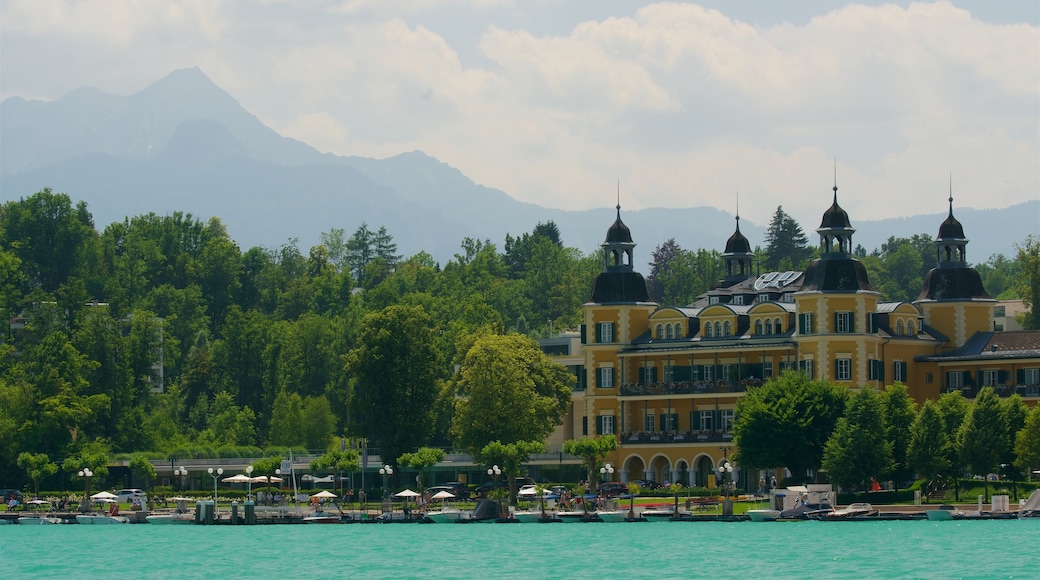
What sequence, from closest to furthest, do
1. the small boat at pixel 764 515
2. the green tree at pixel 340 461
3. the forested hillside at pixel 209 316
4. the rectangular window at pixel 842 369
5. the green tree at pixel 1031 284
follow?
the small boat at pixel 764 515
the rectangular window at pixel 842 369
the green tree at pixel 340 461
the green tree at pixel 1031 284
the forested hillside at pixel 209 316

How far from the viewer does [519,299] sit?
160 meters

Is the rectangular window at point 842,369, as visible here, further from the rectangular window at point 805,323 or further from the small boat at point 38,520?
the small boat at point 38,520

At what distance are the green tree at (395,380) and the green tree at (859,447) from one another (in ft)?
90.2

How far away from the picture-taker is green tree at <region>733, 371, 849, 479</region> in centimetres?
8931

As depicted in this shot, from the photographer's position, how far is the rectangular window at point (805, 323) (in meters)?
98.4

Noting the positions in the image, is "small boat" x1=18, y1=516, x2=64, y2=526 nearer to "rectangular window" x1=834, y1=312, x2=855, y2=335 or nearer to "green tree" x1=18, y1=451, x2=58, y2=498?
"green tree" x1=18, y1=451, x2=58, y2=498

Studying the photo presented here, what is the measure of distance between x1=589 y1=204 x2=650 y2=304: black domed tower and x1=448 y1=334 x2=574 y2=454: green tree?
5.59 meters

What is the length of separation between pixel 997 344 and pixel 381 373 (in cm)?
3244

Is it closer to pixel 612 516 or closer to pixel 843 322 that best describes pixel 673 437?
pixel 843 322

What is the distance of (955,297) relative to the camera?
10212 centimetres

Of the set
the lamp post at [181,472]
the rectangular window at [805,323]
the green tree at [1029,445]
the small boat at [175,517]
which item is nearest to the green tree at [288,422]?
the lamp post at [181,472]

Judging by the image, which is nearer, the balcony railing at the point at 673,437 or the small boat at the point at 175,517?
the small boat at the point at 175,517

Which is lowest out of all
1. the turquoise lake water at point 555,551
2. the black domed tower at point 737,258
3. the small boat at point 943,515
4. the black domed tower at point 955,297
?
Answer: the turquoise lake water at point 555,551

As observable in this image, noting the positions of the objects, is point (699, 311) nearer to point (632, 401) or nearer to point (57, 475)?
point (632, 401)
